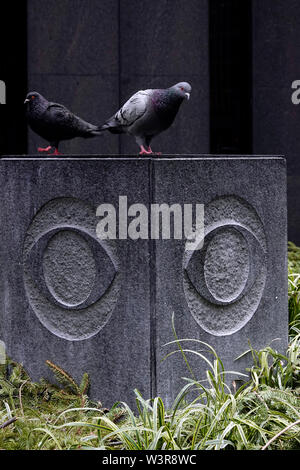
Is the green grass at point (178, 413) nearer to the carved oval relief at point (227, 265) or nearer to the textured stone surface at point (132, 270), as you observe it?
the textured stone surface at point (132, 270)

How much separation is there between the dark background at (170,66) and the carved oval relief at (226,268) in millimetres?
A: 4555

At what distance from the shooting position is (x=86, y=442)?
458cm

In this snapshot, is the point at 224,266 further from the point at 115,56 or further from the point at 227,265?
the point at 115,56

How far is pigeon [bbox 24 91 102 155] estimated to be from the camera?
600cm

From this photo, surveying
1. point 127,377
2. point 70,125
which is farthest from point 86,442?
point 70,125

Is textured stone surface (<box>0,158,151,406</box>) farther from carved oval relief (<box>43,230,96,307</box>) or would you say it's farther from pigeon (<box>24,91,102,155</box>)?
pigeon (<box>24,91,102,155</box>)

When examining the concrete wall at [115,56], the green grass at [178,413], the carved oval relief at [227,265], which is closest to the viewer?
the green grass at [178,413]

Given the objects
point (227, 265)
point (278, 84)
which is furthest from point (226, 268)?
point (278, 84)

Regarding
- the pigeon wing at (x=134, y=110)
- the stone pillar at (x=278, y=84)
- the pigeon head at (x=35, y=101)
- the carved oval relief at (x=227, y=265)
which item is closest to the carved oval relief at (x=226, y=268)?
the carved oval relief at (x=227, y=265)

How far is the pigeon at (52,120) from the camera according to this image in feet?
19.7

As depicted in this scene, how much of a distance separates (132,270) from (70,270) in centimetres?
47

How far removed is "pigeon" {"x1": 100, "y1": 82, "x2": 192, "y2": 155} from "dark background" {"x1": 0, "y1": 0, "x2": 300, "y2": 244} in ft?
13.8
